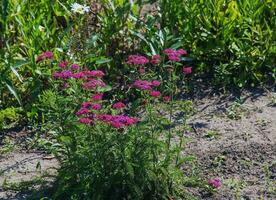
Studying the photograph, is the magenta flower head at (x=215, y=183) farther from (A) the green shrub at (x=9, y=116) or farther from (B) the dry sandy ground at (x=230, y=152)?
(A) the green shrub at (x=9, y=116)

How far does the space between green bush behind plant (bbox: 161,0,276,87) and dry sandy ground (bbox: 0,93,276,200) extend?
25 centimetres

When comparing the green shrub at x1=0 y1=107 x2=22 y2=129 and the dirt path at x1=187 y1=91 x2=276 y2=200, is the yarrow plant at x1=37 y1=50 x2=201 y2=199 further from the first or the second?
the green shrub at x1=0 y1=107 x2=22 y2=129

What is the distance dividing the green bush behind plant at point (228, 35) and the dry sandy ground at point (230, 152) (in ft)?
0.81

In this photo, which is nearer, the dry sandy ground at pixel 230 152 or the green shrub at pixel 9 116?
the dry sandy ground at pixel 230 152

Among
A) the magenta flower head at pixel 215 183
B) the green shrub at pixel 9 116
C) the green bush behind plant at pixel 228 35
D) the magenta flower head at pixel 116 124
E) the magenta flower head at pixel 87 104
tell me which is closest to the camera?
the magenta flower head at pixel 116 124

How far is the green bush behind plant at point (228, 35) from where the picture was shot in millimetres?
5895

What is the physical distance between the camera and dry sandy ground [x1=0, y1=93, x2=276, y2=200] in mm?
4699

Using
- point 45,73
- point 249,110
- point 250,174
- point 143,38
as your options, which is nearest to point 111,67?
point 143,38

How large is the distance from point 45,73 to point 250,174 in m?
1.57

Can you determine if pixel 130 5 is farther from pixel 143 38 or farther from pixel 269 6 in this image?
pixel 269 6

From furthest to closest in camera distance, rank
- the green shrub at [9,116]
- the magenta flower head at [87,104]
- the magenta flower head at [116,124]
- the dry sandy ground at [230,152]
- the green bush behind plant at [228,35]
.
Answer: the green bush behind plant at [228,35] < the green shrub at [9,116] < the dry sandy ground at [230,152] < the magenta flower head at [87,104] < the magenta flower head at [116,124]

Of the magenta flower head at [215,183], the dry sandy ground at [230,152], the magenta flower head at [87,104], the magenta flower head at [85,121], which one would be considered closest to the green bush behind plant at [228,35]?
the dry sandy ground at [230,152]

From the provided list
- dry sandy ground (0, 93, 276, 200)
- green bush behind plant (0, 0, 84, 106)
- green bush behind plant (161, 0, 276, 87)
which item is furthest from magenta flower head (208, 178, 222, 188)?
green bush behind plant (0, 0, 84, 106)

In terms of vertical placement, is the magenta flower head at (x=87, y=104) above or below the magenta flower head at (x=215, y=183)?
above
